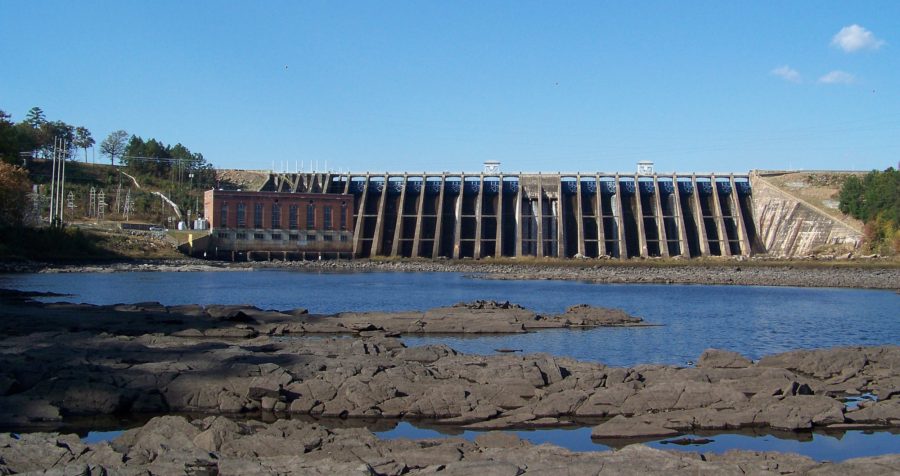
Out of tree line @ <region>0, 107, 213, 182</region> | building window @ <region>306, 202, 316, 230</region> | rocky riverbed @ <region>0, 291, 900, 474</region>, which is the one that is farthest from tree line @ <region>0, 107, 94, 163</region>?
rocky riverbed @ <region>0, 291, 900, 474</region>

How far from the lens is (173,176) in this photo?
408ft

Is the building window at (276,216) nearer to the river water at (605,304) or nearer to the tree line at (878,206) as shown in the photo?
the river water at (605,304)

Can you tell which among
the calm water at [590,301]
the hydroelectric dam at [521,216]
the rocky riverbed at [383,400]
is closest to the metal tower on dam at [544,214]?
the hydroelectric dam at [521,216]

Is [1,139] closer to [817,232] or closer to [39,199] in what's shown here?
[39,199]

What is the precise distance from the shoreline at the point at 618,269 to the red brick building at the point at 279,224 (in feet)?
17.8

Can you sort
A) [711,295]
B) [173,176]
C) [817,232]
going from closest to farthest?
[711,295], [817,232], [173,176]

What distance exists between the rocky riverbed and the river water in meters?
1.11

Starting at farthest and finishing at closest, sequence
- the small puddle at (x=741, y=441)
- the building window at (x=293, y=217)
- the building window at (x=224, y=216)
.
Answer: the building window at (x=293, y=217), the building window at (x=224, y=216), the small puddle at (x=741, y=441)

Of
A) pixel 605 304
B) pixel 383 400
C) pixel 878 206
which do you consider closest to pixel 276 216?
pixel 605 304

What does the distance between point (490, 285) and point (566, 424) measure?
5398 centimetres

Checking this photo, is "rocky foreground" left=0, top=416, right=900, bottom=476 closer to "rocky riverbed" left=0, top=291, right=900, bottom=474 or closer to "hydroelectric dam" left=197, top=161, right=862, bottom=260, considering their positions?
"rocky riverbed" left=0, top=291, right=900, bottom=474

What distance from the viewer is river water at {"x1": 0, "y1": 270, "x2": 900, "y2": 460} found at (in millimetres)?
17266

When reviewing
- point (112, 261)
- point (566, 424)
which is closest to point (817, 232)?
point (112, 261)

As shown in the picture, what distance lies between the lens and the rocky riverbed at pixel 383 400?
1270cm
